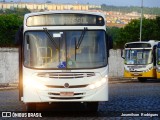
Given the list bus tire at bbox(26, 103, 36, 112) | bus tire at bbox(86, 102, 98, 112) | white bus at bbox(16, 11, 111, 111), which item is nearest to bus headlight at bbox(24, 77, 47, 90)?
white bus at bbox(16, 11, 111, 111)

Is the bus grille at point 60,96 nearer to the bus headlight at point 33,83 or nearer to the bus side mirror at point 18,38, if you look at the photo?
the bus headlight at point 33,83

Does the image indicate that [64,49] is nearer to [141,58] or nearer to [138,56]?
[138,56]

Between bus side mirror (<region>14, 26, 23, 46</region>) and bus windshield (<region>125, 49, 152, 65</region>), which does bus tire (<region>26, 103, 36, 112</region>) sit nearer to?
bus side mirror (<region>14, 26, 23, 46</region>)

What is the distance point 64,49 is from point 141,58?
978 inches

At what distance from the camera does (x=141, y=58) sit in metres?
40.0

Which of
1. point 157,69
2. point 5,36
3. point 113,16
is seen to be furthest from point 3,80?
point 113,16

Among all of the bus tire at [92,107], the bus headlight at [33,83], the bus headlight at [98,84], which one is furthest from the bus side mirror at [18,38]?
the bus tire at [92,107]

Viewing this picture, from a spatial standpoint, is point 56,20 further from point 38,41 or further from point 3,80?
point 3,80

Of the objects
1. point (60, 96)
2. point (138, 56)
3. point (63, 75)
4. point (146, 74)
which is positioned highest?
point (63, 75)

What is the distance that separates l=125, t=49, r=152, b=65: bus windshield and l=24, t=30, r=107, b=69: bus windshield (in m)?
23.9

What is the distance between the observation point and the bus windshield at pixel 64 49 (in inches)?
608

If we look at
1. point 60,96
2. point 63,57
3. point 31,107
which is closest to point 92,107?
point 60,96

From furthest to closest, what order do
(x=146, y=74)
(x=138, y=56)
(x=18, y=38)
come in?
(x=138, y=56)
(x=146, y=74)
(x=18, y=38)

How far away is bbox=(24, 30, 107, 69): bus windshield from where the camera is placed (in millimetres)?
15453
